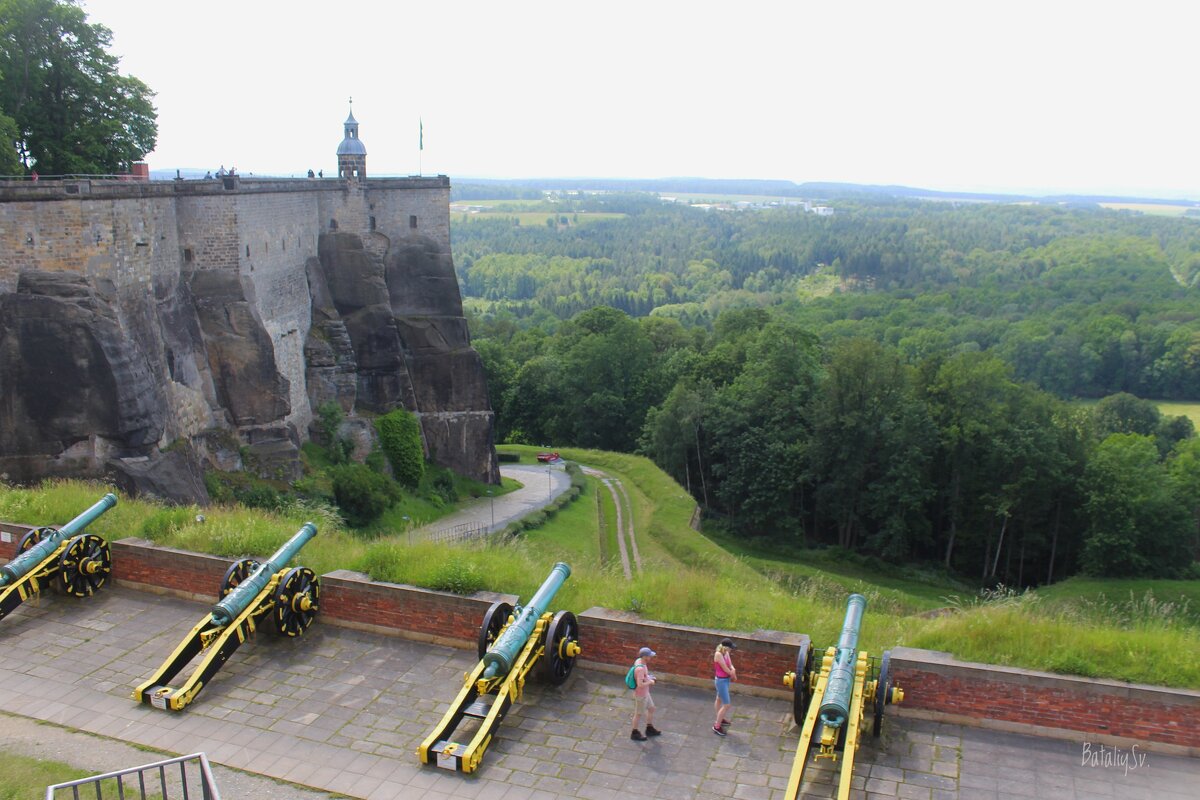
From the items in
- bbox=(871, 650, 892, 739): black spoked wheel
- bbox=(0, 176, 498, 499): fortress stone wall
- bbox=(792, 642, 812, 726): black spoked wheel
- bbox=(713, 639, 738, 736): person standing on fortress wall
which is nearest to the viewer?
bbox=(871, 650, 892, 739): black spoked wheel

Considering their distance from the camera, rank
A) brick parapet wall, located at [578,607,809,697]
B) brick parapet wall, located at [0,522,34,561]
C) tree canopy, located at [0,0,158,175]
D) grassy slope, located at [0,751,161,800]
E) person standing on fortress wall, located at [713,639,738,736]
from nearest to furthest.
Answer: grassy slope, located at [0,751,161,800], person standing on fortress wall, located at [713,639,738,736], brick parapet wall, located at [578,607,809,697], brick parapet wall, located at [0,522,34,561], tree canopy, located at [0,0,158,175]

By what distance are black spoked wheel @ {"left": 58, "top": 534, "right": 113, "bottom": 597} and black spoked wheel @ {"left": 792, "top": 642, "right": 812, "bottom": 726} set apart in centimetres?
934

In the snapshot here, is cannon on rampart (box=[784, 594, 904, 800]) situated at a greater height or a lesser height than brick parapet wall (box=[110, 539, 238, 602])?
greater

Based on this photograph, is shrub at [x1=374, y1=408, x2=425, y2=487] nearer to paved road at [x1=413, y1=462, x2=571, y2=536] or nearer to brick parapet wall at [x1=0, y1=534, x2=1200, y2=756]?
paved road at [x1=413, y1=462, x2=571, y2=536]

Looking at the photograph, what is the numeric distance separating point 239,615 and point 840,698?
21.4 ft

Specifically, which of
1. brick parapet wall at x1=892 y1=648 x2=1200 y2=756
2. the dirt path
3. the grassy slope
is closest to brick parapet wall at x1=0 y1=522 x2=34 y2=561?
the grassy slope

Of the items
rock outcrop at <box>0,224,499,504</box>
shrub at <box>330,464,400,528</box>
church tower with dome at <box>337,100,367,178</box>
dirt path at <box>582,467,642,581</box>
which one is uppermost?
church tower with dome at <box>337,100,367,178</box>

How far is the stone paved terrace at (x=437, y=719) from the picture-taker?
8719 millimetres

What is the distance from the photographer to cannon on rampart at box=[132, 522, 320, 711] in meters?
10.4

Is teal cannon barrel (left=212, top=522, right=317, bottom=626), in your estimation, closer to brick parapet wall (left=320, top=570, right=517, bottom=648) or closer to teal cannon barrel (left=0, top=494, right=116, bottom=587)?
brick parapet wall (left=320, top=570, right=517, bottom=648)

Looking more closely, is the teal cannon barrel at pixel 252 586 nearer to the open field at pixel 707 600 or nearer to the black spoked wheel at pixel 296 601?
the black spoked wheel at pixel 296 601

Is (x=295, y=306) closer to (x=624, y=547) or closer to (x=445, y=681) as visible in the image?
(x=624, y=547)

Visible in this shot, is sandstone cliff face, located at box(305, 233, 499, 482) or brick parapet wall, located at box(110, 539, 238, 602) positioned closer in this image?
brick parapet wall, located at box(110, 539, 238, 602)

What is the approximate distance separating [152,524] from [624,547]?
23.3 m
